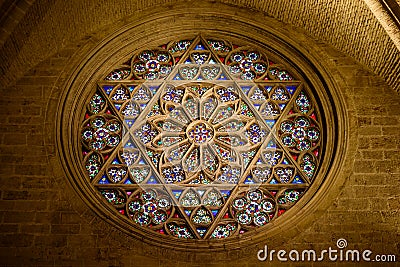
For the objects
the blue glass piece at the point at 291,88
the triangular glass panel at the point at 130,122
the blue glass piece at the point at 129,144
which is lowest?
the blue glass piece at the point at 129,144

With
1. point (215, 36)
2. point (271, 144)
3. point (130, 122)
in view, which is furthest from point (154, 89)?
point (271, 144)

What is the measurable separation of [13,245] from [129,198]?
4.90 ft

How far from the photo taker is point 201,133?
11.5m

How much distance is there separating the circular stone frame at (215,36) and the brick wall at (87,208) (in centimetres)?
11

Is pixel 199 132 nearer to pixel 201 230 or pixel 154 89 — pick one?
pixel 154 89

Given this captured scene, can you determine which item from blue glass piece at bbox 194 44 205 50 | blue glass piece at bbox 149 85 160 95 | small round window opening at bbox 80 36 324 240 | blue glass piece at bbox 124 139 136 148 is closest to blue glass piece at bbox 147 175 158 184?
small round window opening at bbox 80 36 324 240

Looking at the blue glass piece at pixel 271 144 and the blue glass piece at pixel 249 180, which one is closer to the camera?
the blue glass piece at pixel 249 180

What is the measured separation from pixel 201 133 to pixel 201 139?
0.09 m

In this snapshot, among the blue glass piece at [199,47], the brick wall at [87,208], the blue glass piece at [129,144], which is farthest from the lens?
the blue glass piece at [199,47]

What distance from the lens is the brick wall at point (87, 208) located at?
10312 millimetres

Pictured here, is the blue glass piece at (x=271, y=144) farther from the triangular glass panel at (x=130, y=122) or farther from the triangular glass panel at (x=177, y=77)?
the triangular glass panel at (x=130, y=122)

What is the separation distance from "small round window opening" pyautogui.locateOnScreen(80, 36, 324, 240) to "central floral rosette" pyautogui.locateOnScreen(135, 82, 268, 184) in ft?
0.04

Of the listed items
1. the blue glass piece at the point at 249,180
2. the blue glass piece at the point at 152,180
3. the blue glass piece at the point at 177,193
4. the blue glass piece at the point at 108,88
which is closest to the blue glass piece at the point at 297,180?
the blue glass piece at the point at 249,180

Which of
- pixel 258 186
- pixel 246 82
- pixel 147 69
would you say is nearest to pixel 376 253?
pixel 258 186
